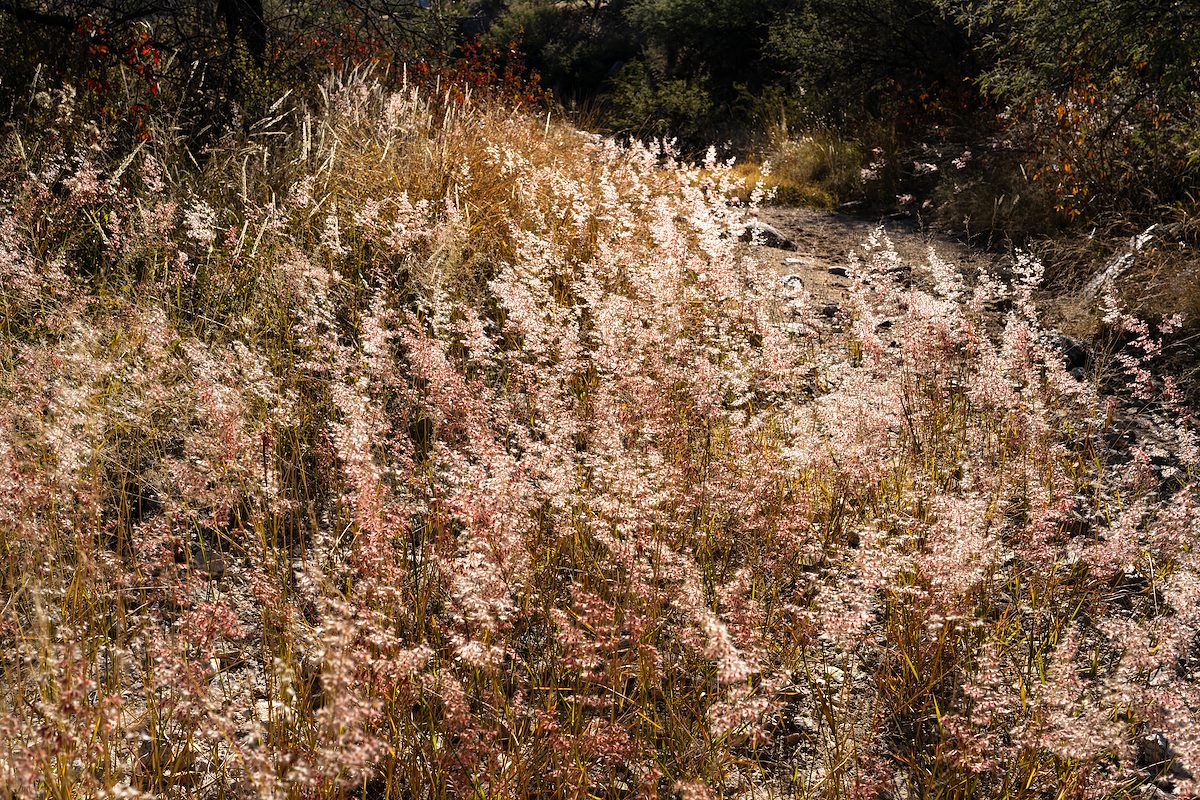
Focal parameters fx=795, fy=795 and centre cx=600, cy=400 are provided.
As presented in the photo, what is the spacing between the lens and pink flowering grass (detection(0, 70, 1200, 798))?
1533mm

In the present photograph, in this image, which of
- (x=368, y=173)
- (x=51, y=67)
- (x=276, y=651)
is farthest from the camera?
(x=51, y=67)

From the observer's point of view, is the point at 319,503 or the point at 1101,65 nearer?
the point at 319,503

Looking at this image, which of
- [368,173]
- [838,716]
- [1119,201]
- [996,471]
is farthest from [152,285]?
[1119,201]

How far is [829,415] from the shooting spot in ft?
7.97

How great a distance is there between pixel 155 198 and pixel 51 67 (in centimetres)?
227

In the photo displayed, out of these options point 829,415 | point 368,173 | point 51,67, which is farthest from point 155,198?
point 829,415

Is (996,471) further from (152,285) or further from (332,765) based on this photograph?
(152,285)

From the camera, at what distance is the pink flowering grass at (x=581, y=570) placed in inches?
60.4

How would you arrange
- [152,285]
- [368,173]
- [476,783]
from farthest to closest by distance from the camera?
1. [368,173]
2. [152,285]
3. [476,783]

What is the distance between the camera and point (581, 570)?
2.15 meters

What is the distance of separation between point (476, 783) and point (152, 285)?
2.81m

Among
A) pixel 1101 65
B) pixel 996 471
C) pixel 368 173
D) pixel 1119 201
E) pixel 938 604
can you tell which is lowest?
pixel 938 604

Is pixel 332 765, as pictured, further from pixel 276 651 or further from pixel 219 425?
pixel 219 425

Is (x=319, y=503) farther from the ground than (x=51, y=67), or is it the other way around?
(x=51, y=67)
